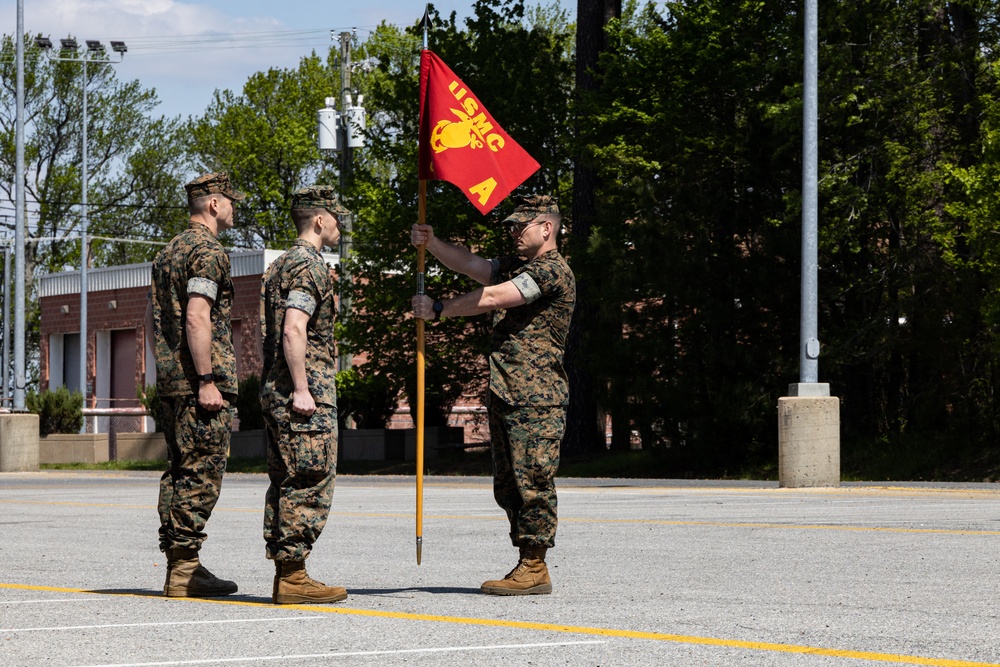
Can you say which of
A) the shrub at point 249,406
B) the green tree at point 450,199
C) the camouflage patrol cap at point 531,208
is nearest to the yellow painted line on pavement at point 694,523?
the camouflage patrol cap at point 531,208

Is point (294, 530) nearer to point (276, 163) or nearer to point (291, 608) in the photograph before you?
point (291, 608)

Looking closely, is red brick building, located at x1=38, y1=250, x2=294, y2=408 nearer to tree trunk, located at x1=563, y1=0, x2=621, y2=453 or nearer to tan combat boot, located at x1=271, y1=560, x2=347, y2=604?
tree trunk, located at x1=563, y1=0, x2=621, y2=453

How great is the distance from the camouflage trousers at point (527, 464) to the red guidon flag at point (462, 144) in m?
1.74

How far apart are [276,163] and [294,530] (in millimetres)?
63651

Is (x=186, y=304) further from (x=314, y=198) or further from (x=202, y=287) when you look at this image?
(x=314, y=198)

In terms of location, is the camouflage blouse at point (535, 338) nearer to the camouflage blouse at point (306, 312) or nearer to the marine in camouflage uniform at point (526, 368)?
the marine in camouflage uniform at point (526, 368)

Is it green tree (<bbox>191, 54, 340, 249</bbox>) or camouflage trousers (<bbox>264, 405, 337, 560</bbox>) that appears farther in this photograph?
green tree (<bbox>191, 54, 340, 249</bbox>)

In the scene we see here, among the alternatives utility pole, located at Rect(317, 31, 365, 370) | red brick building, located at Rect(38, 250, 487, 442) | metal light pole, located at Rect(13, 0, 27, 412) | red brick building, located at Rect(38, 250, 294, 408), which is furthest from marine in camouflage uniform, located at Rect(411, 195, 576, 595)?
red brick building, located at Rect(38, 250, 294, 408)

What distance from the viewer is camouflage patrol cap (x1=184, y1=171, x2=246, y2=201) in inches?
359

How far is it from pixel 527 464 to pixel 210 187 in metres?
2.28

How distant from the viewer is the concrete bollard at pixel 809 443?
21297 mm

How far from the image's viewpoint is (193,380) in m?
8.96

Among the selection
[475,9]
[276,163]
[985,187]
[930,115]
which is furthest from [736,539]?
[276,163]

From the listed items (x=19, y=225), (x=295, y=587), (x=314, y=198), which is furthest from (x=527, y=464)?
(x=19, y=225)
